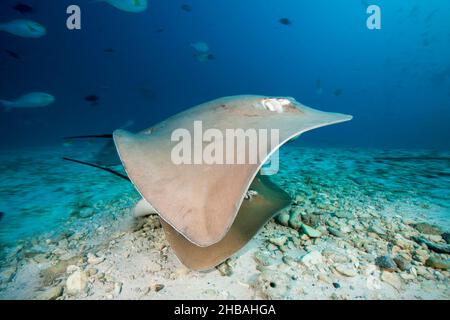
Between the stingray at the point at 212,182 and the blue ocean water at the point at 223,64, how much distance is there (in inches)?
310

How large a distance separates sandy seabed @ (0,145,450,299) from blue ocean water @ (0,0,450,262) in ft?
19.8

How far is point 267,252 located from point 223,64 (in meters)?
98.3

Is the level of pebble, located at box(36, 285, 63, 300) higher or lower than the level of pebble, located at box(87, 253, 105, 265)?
lower

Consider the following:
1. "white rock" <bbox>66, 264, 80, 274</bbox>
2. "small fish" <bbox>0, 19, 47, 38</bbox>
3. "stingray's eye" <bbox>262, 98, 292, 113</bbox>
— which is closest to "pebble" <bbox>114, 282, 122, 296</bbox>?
"white rock" <bbox>66, 264, 80, 274</bbox>

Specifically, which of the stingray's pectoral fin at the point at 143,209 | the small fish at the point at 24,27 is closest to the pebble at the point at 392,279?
the stingray's pectoral fin at the point at 143,209

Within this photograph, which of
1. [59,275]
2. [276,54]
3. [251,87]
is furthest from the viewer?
[276,54]

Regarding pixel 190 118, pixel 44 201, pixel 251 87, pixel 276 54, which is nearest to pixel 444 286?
pixel 190 118

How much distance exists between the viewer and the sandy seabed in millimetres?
1697

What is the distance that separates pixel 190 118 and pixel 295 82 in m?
116

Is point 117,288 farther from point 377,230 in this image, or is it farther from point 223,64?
point 223,64

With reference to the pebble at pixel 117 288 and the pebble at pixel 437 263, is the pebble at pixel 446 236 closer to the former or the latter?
the pebble at pixel 437 263

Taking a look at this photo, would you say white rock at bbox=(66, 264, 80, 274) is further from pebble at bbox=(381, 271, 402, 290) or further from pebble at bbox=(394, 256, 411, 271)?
pebble at bbox=(394, 256, 411, 271)

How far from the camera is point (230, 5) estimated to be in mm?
73688

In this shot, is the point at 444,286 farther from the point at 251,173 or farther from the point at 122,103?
the point at 122,103
